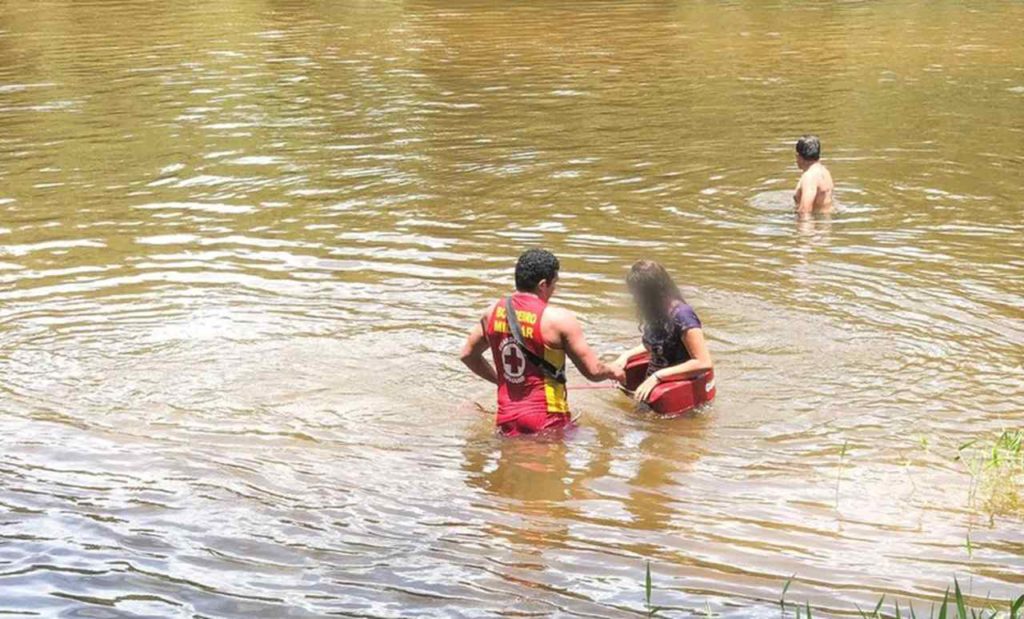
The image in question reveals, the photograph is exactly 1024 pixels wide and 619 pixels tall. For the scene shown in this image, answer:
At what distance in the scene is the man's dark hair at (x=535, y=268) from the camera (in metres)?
7.75

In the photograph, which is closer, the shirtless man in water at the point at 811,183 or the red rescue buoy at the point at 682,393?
the red rescue buoy at the point at 682,393

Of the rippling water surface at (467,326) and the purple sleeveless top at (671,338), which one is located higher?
the purple sleeveless top at (671,338)

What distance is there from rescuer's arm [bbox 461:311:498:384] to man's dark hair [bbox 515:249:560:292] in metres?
0.43

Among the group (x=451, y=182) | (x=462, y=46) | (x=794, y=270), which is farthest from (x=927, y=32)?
(x=794, y=270)

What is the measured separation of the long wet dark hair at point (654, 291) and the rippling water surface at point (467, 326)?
669 mm

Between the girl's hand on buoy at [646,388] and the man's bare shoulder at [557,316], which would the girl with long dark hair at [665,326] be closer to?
the girl's hand on buoy at [646,388]

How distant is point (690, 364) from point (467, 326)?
2.56 meters

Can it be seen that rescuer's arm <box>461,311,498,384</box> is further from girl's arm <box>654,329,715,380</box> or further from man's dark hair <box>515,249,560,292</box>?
girl's arm <box>654,329,715,380</box>

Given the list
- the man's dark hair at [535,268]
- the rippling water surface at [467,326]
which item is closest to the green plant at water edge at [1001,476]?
the rippling water surface at [467,326]

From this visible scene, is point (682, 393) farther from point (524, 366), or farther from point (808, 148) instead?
point (808, 148)

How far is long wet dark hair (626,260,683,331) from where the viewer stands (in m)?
8.34

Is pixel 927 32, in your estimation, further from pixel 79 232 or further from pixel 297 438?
pixel 297 438

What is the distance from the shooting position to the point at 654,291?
836cm

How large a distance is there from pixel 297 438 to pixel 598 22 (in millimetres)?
22315
